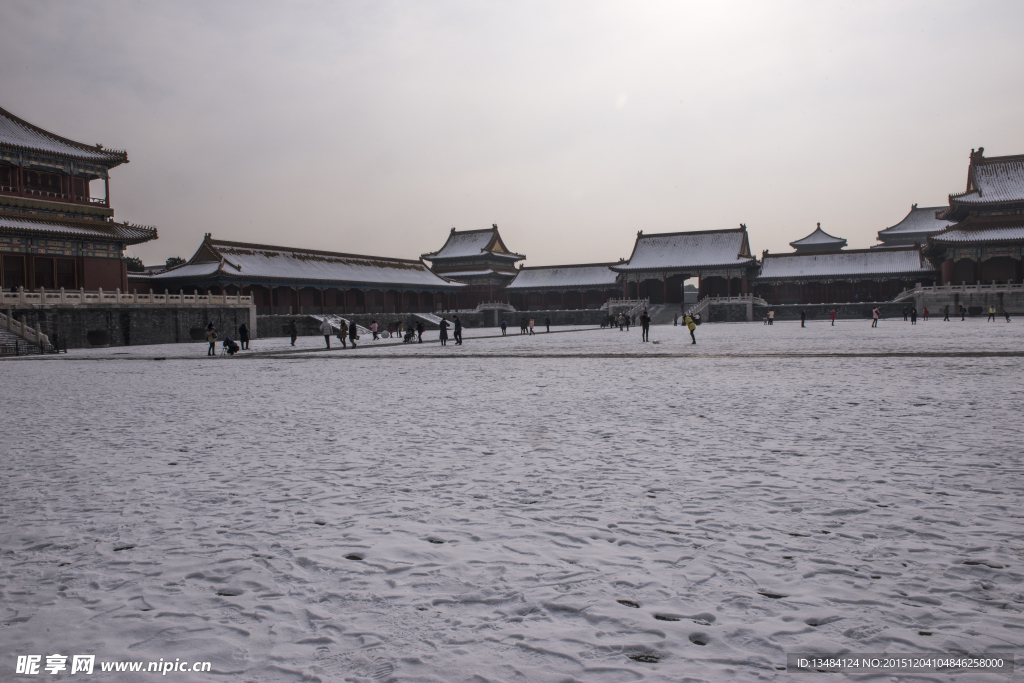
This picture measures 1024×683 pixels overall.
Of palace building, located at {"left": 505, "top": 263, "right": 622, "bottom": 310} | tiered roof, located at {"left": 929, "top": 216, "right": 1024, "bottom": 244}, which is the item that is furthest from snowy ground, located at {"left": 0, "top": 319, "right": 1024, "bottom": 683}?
palace building, located at {"left": 505, "top": 263, "right": 622, "bottom": 310}

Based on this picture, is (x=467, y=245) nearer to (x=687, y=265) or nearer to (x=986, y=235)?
(x=687, y=265)

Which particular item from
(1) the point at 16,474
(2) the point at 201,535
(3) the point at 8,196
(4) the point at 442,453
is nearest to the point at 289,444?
(4) the point at 442,453

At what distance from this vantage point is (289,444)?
22.6ft

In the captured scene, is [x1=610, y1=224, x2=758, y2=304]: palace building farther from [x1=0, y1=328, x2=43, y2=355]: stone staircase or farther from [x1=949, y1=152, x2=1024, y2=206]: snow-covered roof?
[x1=0, y1=328, x2=43, y2=355]: stone staircase

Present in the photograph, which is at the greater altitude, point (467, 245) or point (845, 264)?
point (467, 245)

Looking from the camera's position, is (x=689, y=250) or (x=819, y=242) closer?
(x=689, y=250)

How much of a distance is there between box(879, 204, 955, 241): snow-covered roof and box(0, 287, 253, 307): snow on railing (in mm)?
63671

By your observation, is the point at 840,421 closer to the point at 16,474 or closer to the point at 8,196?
the point at 16,474

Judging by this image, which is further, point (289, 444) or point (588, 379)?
point (588, 379)

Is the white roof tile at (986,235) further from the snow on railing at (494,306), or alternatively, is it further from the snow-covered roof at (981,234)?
the snow on railing at (494,306)

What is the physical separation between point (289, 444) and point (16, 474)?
2.34m

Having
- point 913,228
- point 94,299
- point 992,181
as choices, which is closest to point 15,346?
point 94,299

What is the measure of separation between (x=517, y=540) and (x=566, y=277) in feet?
199

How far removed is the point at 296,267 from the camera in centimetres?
4641
